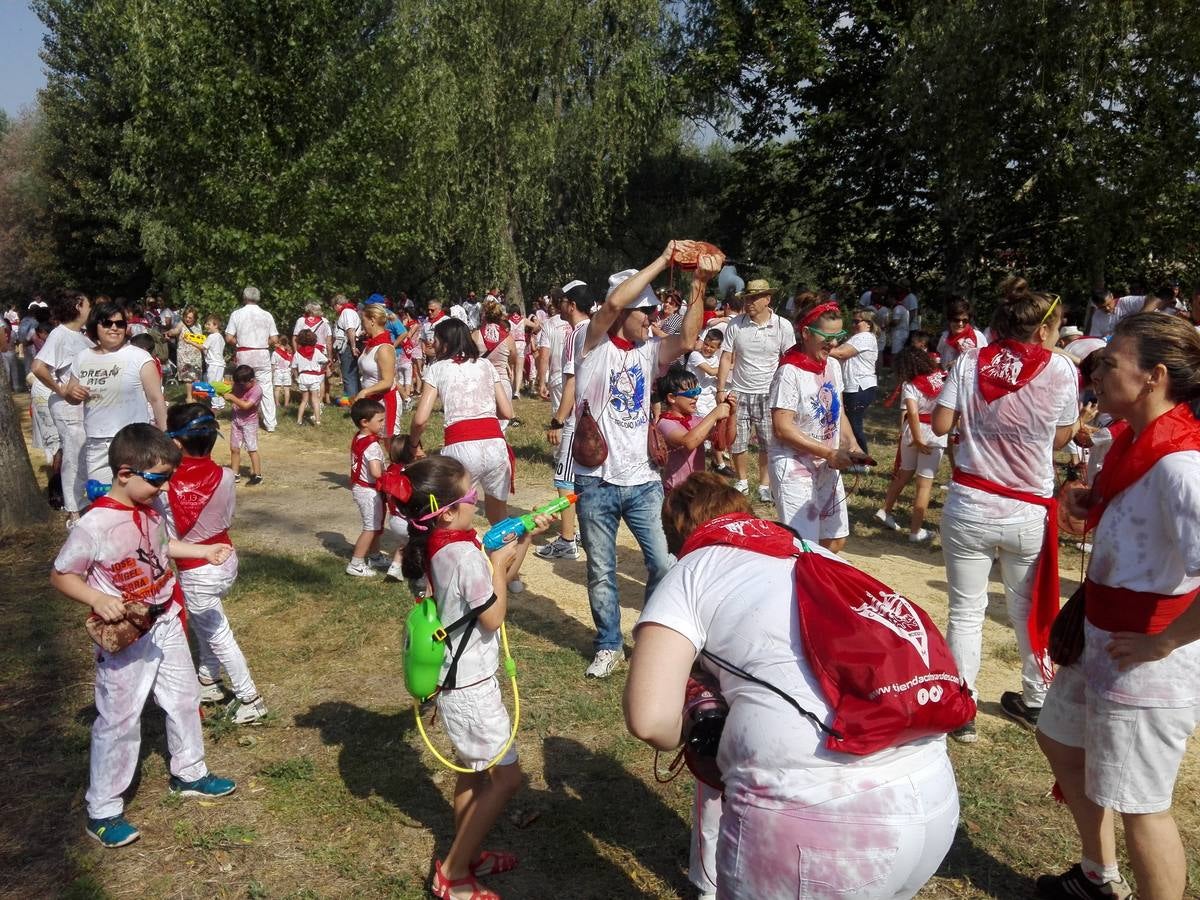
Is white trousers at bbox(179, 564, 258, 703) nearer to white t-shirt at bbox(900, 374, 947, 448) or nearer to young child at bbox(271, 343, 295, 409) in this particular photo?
white t-shirt at bbox(900, 374, 947, 448)

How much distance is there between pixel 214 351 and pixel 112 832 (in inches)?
524

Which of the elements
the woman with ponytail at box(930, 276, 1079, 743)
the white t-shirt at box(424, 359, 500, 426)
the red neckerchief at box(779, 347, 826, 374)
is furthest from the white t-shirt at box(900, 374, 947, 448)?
the white t-shirt at box(424, 359, 500, 426)

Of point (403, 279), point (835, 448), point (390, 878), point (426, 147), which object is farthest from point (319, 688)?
point (403, 279)

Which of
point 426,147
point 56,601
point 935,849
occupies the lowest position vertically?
point 56,601

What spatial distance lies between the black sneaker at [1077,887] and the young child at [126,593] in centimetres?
355

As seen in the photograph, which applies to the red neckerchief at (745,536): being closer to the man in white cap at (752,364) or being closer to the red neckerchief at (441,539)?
the red neckerchief at (441,539)

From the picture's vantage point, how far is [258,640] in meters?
6.00

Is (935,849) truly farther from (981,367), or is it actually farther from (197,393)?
(197,393)

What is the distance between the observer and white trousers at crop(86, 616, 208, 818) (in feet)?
12.4

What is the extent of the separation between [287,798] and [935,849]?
3.09m

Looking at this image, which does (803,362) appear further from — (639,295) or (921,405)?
(921,405)

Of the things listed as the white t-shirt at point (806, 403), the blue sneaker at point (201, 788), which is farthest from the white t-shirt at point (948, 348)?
the blue sneaker at point (201, 788)

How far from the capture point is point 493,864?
11.9 feet

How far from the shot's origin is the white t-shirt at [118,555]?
359 centimetres
